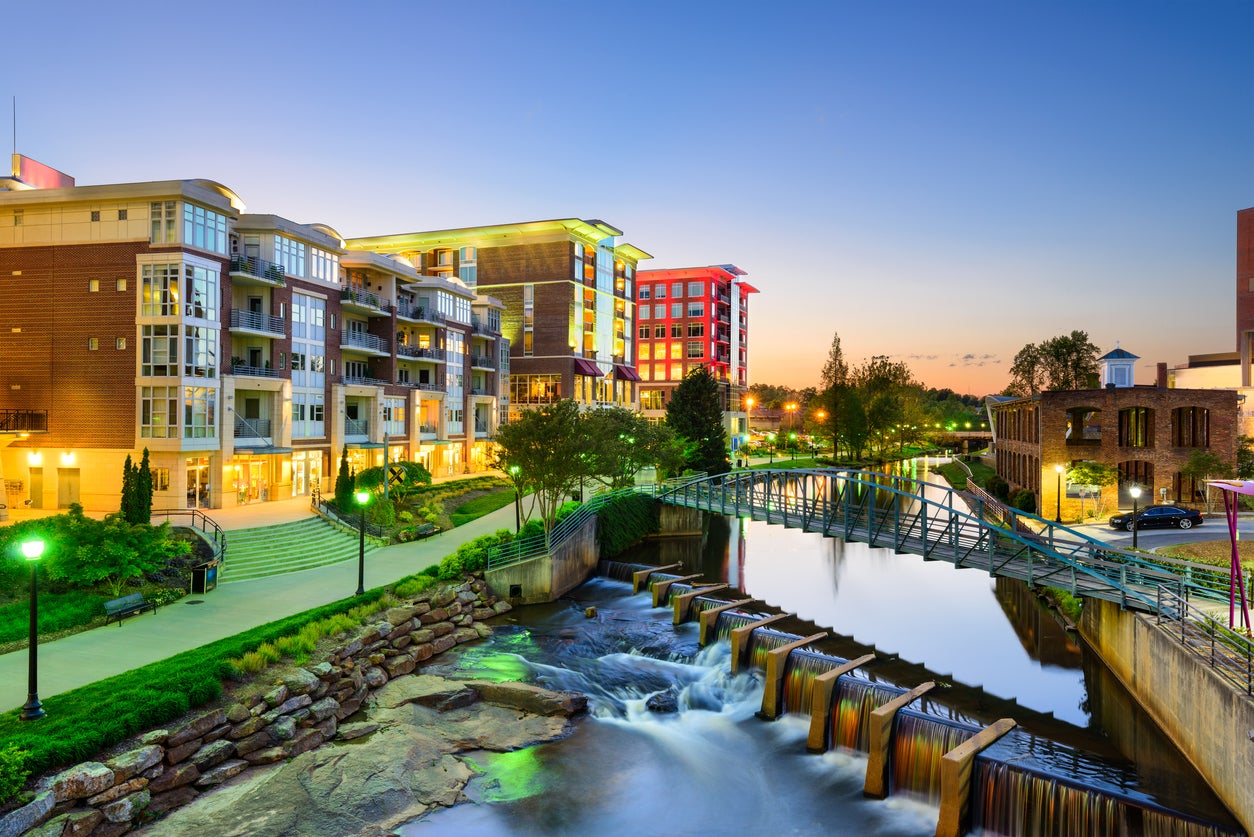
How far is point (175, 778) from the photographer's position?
46.3 feet

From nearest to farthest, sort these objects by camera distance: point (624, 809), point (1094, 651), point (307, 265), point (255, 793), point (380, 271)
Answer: point (255, 793) → point (624, 809) → point (1094, 651) → point (307, 265) → point (380, 271)

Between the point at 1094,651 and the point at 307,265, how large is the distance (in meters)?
42.5

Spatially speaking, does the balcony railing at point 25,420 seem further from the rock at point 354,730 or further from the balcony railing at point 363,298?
the rock at point 354,730

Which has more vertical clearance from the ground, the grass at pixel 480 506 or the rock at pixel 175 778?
the grass at pixel 480 506

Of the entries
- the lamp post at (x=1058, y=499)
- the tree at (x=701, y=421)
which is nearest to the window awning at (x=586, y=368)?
the tree at (x=701, y=421)

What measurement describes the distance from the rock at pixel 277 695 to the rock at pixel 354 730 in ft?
4.89

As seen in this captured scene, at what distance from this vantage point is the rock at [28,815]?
11.6 m

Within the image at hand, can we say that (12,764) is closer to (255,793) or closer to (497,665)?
(255,793)

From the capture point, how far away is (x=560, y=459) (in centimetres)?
3155

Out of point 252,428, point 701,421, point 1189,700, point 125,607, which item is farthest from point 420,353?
point 1189,700

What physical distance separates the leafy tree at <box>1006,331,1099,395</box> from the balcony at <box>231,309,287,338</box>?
285 feet

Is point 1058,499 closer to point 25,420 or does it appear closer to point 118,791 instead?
point 118,791

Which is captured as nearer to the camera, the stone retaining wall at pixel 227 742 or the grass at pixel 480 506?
the stone retaining wall at pixel 227 742

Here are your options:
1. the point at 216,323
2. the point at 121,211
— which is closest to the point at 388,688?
the point at 216,323
